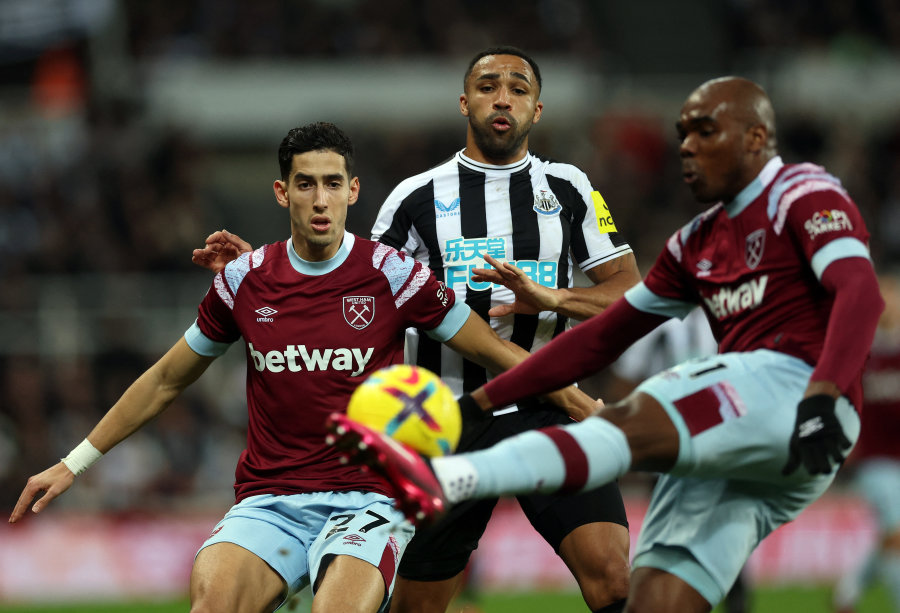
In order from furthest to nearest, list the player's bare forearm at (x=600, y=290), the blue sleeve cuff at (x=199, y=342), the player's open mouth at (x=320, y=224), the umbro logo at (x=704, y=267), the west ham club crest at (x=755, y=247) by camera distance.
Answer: the player's bare forearm at (x=600, y=290), the blue sleeve cuff at (x=199, y=342), the player's open mouth at (x=320, y=224), the umbro logo at (x=704, y=267), the west ham club crest at (x=755, y=247)

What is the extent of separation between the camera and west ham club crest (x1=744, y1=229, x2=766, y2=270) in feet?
13.5

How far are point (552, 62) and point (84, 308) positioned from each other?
750 centimetres

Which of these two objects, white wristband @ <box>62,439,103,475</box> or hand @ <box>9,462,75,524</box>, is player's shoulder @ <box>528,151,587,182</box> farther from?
hand @ <box>9,462,75,524</box>

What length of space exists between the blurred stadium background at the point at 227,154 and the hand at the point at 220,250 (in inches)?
165

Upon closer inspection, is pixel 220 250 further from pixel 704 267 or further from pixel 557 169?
pixel 704 267

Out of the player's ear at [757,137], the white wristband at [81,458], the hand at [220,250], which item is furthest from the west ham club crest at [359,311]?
the player's ear at [757,137]

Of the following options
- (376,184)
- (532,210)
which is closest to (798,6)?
(376,184)

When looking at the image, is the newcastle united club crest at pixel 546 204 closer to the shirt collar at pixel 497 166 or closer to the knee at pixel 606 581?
the shirt collar at pixel 497 166

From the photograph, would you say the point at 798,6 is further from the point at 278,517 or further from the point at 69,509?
the point at 278,517

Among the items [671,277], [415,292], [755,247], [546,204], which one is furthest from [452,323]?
[755,247]

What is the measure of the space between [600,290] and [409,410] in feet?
6.23

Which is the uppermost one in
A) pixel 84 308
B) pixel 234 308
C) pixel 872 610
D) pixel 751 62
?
pixel 751 62

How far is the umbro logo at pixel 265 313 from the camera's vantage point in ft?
16.9

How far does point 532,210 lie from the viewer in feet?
19.1
